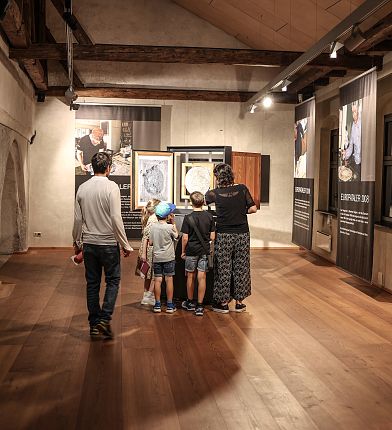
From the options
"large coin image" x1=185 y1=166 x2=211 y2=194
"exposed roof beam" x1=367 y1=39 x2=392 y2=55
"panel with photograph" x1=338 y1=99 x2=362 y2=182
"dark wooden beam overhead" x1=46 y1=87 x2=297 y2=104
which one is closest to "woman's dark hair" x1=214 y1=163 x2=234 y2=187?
"large coin image" x1=185 y1=166 x2=211 y2=194

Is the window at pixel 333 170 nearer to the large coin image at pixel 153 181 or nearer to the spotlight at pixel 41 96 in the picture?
the large coin image at pixel 153 181

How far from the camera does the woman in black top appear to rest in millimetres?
6746

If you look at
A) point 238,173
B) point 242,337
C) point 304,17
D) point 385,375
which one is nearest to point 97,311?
point 242,337

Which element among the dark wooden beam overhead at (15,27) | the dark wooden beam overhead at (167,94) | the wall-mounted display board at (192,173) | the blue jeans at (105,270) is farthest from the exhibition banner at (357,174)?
the dark wooden beam overhead at (15,27)

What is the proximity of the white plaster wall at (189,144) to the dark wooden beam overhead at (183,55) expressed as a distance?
11.6 feet

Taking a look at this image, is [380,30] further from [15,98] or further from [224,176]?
[15,98]

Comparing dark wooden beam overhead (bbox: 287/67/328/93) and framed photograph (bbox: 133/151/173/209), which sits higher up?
dark wooden beam overhead (bbox: 287/67/328/93)

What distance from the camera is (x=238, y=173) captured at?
12711 millimetres

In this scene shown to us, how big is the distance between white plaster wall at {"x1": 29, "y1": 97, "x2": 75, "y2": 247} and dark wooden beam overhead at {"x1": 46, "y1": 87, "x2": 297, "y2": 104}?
21.9 inches

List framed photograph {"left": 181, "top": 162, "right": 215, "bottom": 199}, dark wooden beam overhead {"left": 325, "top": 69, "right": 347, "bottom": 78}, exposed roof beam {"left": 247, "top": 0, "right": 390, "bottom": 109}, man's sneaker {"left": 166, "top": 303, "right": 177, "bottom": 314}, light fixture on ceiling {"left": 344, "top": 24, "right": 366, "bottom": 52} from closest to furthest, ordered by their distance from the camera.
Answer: exposed roof beam {"left": 247, "top": 0, "right": 390, "bottom": 109}
light fixture on ceiling {"left": 344, "top": 24, "right": 366, "bottom": 52}
man's sneaker {"left": 166, "top": 303, "right": 177, "bottom": 314}
framed photograph {"left": 181, "top": 162, "right": 215, "bottom": 199}
dark wooden beam overhead {"left": 325, "top": 69, "right": 347, "bottom": 78}

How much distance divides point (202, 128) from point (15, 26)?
6071 millimetres

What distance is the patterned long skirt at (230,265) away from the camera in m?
6.77

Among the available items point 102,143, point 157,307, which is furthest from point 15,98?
point 157,307

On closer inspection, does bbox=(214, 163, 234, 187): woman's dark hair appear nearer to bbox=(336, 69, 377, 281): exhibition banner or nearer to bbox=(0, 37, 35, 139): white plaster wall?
bbox=(336, 69, 377, 281): exhibition banner
